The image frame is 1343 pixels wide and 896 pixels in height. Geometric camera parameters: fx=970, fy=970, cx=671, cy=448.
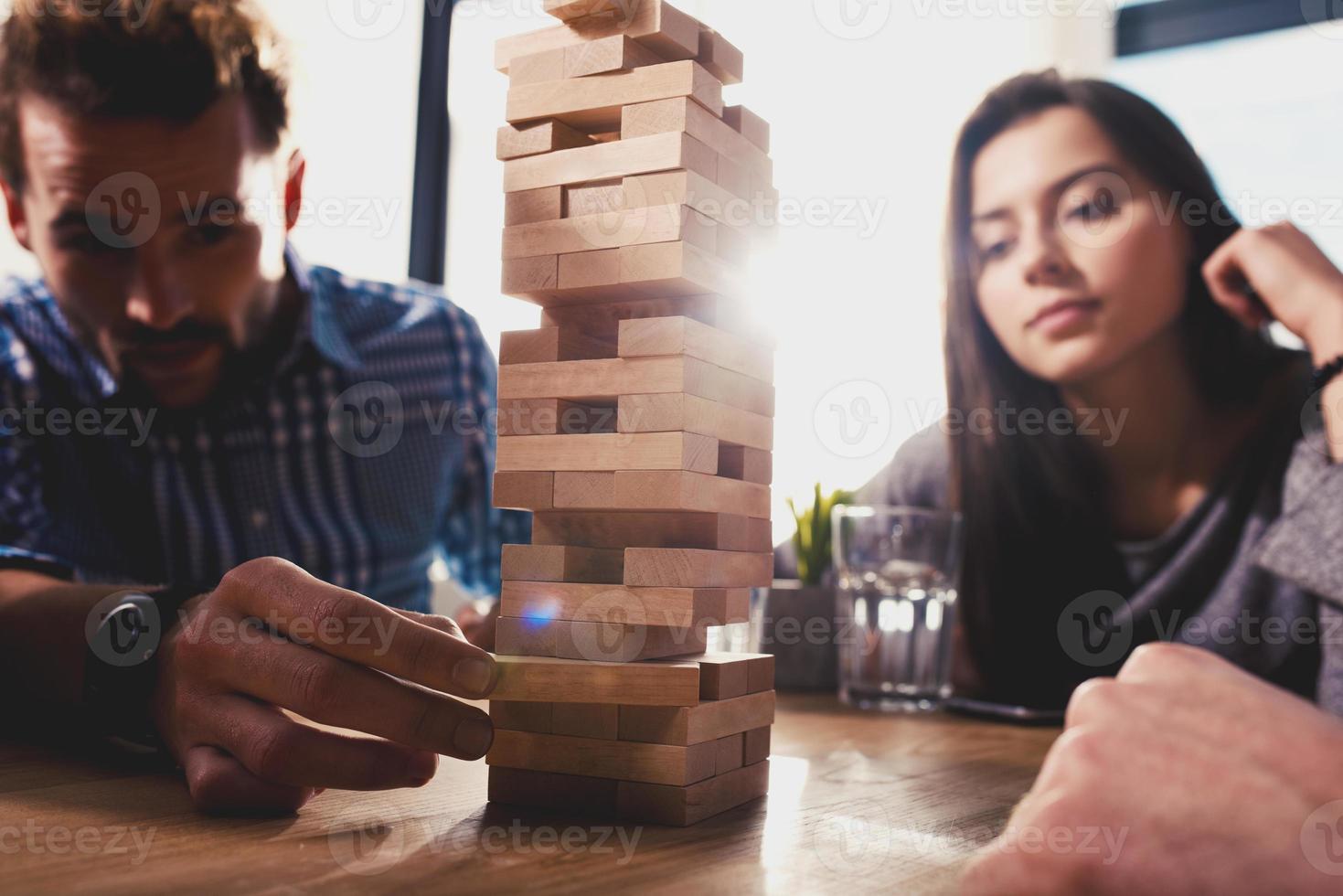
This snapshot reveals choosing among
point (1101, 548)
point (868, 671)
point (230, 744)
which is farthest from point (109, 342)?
point (1101, 548)

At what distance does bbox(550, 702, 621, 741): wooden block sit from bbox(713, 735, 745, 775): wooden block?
3.8 inches

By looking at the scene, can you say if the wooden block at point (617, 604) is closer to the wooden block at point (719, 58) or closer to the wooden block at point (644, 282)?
the wooden block at point (644, 282)

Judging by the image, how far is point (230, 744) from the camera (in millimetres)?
840

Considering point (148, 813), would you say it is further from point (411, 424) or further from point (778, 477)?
point (778, 477)

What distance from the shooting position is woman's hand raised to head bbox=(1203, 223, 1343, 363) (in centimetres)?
171

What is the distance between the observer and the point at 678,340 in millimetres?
847

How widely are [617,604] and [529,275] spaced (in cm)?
32

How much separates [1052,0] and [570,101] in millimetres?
3043

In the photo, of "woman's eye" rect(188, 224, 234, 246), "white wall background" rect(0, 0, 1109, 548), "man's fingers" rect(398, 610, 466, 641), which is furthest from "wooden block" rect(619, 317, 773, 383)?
"white wall background" rect(0, 0, 1109, 548)

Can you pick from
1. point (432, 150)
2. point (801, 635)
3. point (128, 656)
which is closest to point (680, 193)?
point (128, 656)

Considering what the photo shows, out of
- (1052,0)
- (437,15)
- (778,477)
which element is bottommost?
(778,477)

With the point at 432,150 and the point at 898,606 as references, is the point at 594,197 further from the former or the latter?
the point at 432,150

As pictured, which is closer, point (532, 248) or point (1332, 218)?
point (532, 248)

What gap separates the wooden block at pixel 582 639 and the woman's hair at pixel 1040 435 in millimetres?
1431
